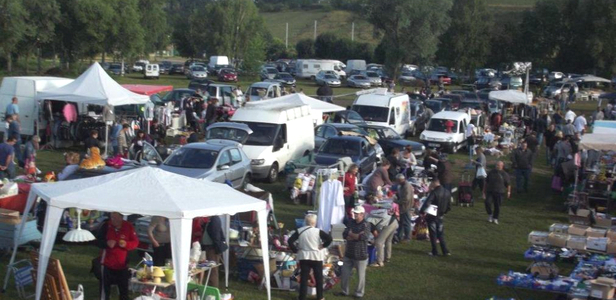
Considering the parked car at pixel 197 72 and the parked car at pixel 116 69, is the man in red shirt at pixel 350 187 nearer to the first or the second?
the parked car at pixel 197 72

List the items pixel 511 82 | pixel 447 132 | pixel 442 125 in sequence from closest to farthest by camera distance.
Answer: pixel 447 132, pixel 442 125, pixel 511 82

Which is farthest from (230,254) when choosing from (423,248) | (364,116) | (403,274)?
(364,116)

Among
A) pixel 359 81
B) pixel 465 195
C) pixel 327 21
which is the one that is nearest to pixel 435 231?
pixel 465 195

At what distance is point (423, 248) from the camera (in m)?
14.8

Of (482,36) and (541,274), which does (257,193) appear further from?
(482,36)

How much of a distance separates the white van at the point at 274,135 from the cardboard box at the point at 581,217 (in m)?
7.94

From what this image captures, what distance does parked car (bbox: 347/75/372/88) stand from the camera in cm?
5802

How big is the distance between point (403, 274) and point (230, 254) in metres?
3.06

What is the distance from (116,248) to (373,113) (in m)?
Result: 20.7

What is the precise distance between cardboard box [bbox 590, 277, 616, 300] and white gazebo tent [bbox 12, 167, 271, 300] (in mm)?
4718

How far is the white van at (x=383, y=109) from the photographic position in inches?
1158

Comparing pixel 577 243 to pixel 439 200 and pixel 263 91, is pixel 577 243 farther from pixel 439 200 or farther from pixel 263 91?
pixel 263 91

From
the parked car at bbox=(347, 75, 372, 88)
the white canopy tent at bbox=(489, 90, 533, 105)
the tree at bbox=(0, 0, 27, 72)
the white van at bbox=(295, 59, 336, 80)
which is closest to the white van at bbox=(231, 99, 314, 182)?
the white canopy tent at bbox=(489, 90, 533, 105)

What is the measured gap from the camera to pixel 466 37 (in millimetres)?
61188
